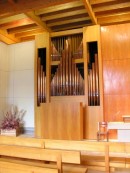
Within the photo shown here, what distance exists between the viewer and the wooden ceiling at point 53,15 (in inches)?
167

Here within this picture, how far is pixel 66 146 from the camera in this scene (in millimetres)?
2496

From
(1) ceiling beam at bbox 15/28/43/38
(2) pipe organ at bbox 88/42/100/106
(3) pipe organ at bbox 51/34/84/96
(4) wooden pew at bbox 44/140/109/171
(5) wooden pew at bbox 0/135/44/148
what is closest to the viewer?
(4) wooden pew at bbox 44/140/109/171

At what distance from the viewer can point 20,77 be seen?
251 inches

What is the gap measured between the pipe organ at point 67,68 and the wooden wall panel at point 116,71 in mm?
721

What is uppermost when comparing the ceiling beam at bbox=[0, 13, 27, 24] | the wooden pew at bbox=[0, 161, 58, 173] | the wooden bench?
the ceiling beam at bbox=[0, 13, 27, 24]

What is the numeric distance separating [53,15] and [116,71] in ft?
8.04

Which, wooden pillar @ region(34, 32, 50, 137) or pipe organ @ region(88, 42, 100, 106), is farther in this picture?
wooden pillar @ region(34, 32, 50, 137)

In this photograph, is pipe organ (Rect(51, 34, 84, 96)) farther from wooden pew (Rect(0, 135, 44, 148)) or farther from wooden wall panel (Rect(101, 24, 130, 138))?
wooden pew (Rect(0, 135, 44, 148))

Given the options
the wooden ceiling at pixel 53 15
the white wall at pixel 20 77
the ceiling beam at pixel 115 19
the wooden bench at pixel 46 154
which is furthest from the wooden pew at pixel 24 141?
A: the ceiling beam at pixel 115 19

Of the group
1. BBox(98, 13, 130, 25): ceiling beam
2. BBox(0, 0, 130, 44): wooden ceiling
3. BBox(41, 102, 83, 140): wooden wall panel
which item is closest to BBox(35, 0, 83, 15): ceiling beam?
BBox(0, 0, 130, 44): wooden ceiling

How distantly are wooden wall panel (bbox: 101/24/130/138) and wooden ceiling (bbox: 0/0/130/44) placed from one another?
57cm

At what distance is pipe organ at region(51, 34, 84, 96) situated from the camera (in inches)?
209

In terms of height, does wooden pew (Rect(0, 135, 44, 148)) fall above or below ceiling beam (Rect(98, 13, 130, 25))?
below

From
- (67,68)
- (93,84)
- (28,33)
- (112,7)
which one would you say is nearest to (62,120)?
(93,84)
